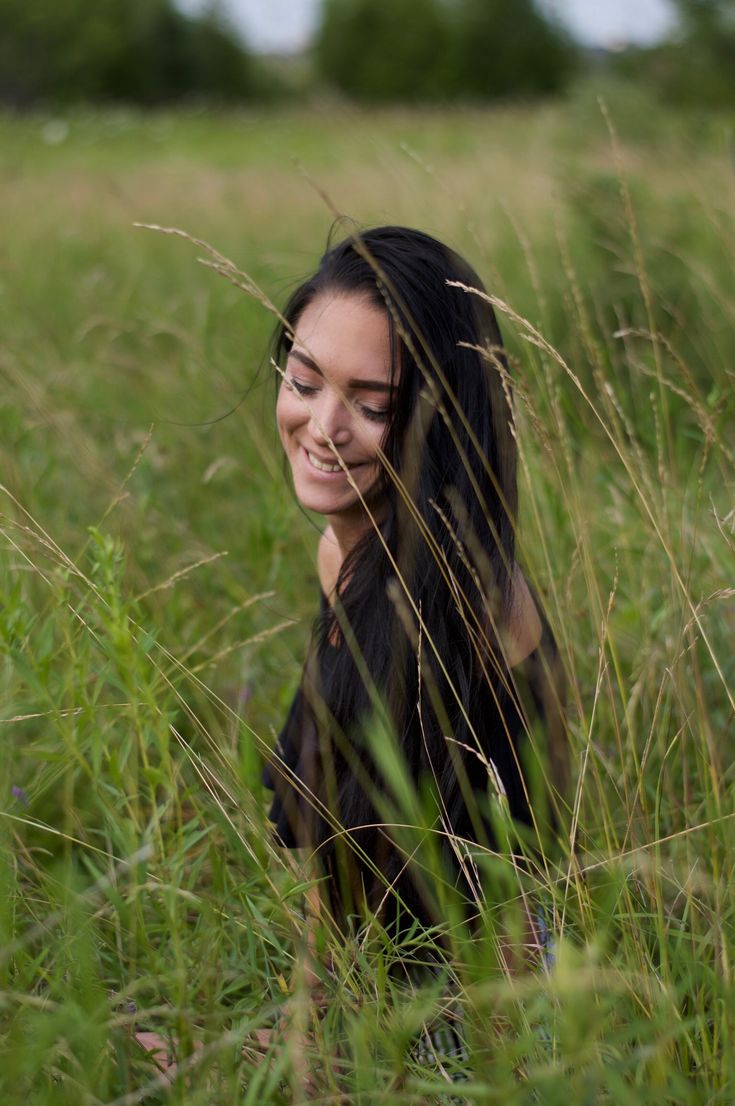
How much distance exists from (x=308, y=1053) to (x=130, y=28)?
4804 centimetres

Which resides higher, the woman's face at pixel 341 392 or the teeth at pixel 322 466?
the woman's face at pixel 341 392

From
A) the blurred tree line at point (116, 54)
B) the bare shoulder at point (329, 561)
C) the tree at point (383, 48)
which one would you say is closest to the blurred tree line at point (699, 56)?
the bare shoulder at point (329, 561)

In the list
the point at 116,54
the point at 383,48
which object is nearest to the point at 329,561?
the point at 116,54

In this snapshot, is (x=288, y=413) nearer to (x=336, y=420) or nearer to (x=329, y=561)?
(x=336, y=420)

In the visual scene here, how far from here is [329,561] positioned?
1875 millimetres

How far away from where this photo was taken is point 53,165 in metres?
13.2

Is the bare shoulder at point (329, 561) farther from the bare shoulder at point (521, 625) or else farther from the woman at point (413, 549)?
the bare shoulder at point (521, 625)

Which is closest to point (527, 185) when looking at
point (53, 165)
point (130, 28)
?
point (53, 165)

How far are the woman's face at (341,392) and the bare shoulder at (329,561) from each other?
0.22 m

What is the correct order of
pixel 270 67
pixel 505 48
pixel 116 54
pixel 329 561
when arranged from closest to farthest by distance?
pixel 329 561
pixel 116 54
pixel 505 48
pixel 270 67

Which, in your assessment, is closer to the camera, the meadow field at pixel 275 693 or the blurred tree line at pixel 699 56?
the meadow field at pixel 275 693

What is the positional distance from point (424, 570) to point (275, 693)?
2.71ft

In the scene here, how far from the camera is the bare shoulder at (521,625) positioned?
150 centimetres

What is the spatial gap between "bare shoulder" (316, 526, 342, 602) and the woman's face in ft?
0.71
